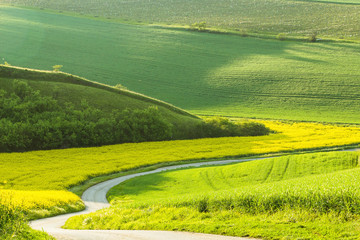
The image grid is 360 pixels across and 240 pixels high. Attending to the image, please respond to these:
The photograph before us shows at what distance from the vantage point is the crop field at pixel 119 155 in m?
28.8

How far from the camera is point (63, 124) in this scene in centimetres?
4281

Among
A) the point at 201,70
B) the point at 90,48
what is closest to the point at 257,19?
the point at 201,70

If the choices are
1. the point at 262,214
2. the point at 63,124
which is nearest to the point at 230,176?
the point at 262,214

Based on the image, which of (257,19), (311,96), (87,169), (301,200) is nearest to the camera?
(301,200)

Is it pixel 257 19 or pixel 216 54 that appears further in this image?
pixel 257 19

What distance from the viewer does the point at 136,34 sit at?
351 feet

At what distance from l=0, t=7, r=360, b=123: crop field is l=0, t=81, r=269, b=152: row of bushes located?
74.9 feet

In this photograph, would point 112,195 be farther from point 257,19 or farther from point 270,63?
point 257,19

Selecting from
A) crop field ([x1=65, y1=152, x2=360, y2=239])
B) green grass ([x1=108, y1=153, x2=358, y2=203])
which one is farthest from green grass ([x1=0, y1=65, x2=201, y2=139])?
crop field ([x1=65, y1=152, x2=360, y2=239])

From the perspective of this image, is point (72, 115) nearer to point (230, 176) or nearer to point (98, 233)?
point (230, 176)

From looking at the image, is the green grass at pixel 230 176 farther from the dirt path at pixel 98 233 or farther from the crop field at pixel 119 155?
the crop field at pixel 119 155

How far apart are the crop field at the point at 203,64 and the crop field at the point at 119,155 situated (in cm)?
1555

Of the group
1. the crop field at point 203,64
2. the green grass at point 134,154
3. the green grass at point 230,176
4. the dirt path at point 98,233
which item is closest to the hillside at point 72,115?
the green grass at point 134,154

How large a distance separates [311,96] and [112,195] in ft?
183
